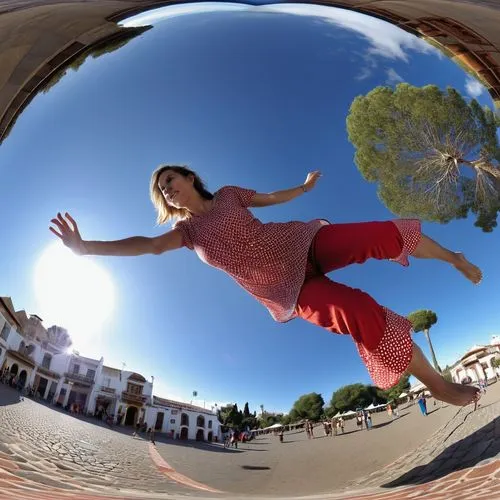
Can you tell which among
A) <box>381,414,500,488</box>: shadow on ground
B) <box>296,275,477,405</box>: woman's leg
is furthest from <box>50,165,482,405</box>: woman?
<box>381,414,500,488</box>: shadow on ground

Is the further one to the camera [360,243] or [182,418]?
[360,243]

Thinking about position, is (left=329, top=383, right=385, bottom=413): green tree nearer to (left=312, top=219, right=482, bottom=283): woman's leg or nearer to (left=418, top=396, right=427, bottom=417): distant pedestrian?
(left=418, top=396, right=427, bottom=417): distant pedestrian

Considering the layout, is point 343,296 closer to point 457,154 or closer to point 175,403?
point 175,403

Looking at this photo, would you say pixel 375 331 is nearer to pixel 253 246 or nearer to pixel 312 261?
pixel 312 261

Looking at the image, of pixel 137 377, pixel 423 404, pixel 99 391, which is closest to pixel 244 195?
pixel 137 377

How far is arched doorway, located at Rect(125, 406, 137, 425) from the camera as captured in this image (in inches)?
57.9

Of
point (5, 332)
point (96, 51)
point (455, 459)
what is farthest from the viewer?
point (96, 51)

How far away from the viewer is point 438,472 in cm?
135

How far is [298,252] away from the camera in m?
1.49

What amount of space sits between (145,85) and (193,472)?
1668 millimetres

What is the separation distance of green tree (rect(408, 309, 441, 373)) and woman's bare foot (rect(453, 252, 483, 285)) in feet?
0.82

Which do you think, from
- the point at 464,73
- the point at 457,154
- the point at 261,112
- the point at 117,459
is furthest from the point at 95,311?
the point at 464,73

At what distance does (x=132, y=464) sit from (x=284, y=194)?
1.20 metres

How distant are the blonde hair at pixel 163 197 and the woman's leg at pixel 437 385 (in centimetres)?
103
